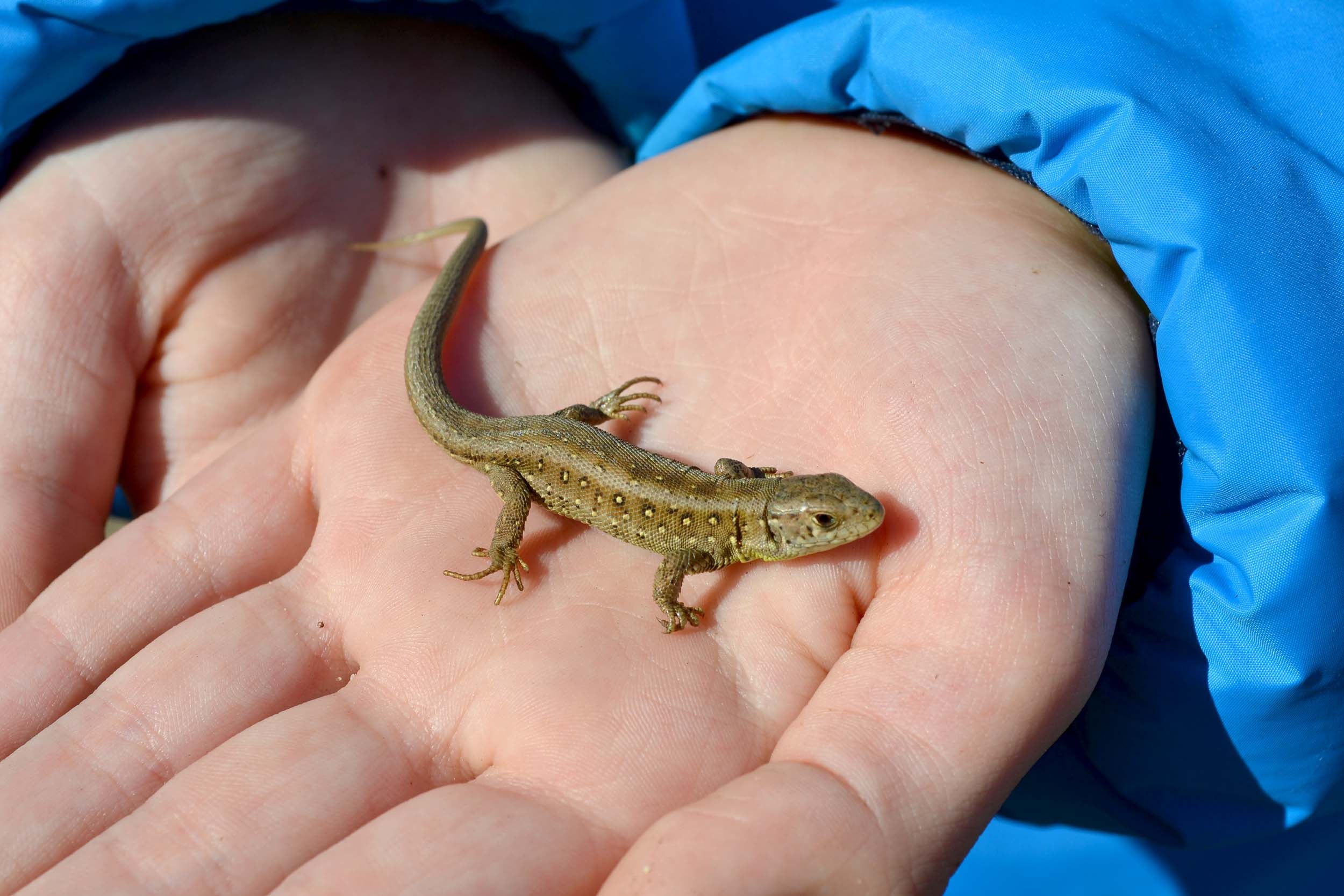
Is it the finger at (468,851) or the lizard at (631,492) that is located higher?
the lizard at (631,492)

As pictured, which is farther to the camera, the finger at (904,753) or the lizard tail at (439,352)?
the lizard tail at (439,352)

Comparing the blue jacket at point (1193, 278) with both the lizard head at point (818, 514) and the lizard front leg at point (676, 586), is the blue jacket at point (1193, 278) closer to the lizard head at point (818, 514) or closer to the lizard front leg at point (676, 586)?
the lizard head at point (818, 514)

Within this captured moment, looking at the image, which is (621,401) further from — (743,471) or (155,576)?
(155,576)

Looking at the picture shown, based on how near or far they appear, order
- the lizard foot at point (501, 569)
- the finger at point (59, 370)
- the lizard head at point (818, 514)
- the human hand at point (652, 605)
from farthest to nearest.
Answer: the finger at point (59, 370)
the lizard foot at point (501, 569)
the lizard head at point (818, 514)
the human hand at point (652, 605)

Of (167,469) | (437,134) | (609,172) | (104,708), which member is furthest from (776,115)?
(104,708)

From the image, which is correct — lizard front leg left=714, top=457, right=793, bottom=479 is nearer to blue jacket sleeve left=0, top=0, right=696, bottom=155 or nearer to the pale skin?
the pale skin

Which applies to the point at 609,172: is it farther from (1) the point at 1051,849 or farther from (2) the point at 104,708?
(1) the point at 1051,849

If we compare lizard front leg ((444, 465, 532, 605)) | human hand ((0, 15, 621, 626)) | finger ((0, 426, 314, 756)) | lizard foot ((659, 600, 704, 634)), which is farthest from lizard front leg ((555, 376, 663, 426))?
human hand ((0, 15, 621, 626))

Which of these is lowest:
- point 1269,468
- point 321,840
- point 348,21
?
point 321,840

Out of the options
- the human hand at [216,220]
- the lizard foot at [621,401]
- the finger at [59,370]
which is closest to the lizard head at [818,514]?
the lizard foot at [621,401]
